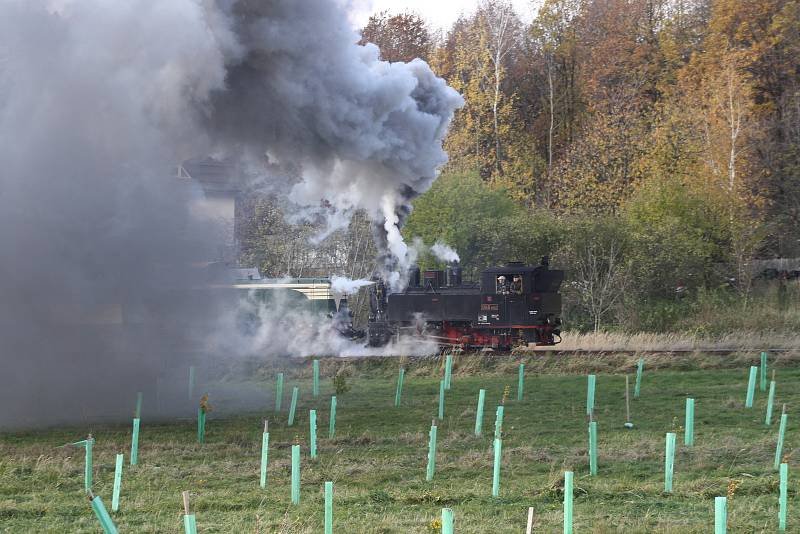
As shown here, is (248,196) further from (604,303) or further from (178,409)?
(178,409)

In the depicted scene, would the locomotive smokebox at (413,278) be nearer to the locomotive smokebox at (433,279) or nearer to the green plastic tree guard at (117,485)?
the locomotive smokebox at (433,279)

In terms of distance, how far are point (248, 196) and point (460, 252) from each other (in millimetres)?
9929

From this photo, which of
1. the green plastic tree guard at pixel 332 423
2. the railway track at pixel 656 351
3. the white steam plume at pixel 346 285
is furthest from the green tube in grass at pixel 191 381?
the railway track at pixel 656 351

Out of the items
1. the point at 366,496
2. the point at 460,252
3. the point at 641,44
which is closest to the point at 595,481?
the point at 366,496

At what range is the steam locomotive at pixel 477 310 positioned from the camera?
30.3 metres

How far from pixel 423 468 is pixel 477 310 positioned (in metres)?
16.2

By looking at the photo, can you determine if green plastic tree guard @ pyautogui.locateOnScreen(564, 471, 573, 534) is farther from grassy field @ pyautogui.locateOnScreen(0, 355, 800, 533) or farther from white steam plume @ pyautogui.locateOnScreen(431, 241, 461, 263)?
white steam plume @ pyautogui.locateOnScreen(431, 241, 461, 263)

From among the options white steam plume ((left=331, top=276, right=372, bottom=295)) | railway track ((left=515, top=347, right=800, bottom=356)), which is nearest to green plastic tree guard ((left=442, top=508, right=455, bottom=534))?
railway track ((left=515, top=347, right=800, bottom=356))

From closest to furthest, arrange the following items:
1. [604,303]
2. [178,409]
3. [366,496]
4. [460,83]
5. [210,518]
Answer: [210,518]
[366,496]
[178,409]
[604,303]
[460,83]

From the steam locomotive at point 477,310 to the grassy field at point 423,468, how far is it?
260 inches

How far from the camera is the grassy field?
11680 millimetres

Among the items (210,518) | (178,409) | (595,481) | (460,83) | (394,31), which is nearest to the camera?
(210,518)

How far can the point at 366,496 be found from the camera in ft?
42.3

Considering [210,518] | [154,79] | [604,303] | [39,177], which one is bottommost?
[210,518]
